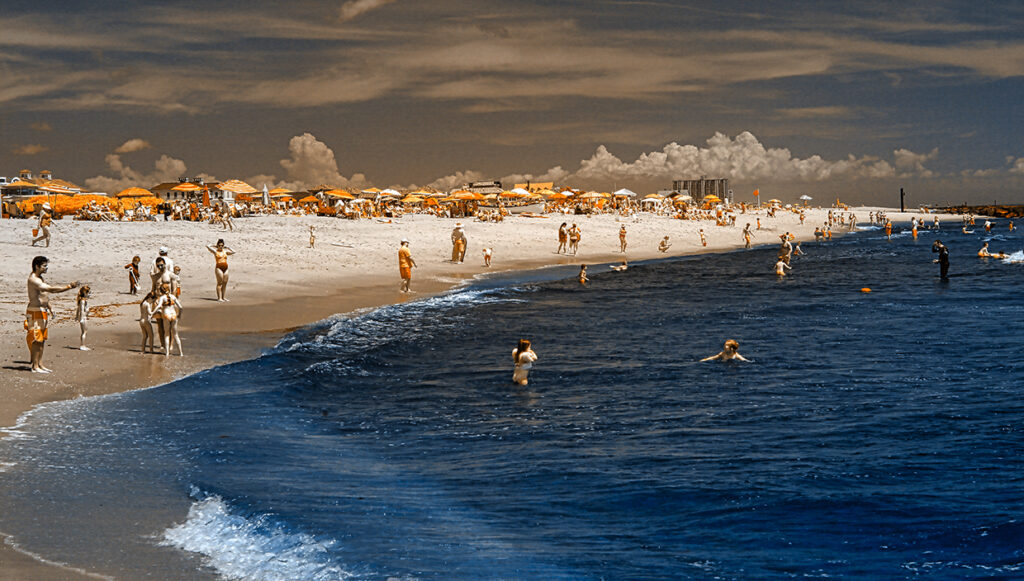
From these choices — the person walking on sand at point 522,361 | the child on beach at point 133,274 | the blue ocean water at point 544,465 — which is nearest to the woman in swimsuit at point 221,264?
the child on beach at point 133,274

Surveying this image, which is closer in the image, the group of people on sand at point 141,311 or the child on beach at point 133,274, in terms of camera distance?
the group of people on sand at point 141,311

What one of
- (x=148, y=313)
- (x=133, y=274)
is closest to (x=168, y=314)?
(x=148, y=313)

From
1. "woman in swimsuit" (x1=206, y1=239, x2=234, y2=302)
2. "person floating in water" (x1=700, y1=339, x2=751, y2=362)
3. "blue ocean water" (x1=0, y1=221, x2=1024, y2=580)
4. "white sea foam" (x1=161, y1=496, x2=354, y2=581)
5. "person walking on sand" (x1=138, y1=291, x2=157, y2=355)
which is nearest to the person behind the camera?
"white sea foam" (x1=161, y1=496, x2=354, y2=581)

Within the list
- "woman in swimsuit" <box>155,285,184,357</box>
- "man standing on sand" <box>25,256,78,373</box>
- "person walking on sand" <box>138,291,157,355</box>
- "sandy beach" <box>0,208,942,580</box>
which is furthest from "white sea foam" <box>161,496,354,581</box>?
"person walking on sand" <box>138,291,157,355</box>

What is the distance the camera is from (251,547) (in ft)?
24.5

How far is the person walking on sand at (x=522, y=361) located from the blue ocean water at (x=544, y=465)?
0.36 metres

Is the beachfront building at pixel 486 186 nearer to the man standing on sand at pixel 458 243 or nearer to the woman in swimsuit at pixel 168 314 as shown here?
the man standing on sand at pixel 458 243

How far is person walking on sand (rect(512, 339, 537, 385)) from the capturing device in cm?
1492

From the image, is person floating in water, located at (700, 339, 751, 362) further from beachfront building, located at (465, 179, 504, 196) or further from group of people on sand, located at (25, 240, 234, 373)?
beachfront building, located at (465, 179, 504, 196)

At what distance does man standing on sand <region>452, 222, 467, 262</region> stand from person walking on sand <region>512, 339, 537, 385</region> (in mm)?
24205

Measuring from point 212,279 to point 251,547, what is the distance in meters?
22.0

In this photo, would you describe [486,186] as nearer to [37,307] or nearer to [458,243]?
[458,243]

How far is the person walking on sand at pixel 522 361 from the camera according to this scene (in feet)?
48.9

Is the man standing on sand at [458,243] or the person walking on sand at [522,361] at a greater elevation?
the man standing on sand at [458,243]
